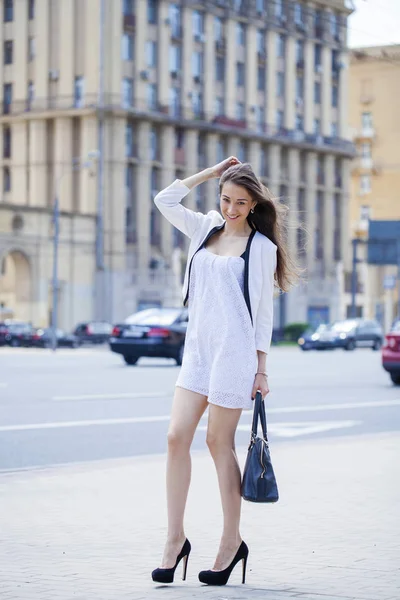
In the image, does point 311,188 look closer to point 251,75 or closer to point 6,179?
point 251,75

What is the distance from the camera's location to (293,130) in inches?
3457

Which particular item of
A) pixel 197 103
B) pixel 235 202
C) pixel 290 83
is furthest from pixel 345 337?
pixel 235 202

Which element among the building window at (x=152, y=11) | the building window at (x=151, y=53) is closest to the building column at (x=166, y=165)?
the building window at (x=151, y=53)

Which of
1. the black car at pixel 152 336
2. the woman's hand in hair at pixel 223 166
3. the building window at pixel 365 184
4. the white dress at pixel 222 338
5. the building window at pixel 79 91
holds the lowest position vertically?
the black car at pixel 152 336

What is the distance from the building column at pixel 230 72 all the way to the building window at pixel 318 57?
31.7 feet

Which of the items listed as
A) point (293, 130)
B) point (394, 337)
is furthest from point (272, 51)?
point (394, 337)

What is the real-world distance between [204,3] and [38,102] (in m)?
12.6

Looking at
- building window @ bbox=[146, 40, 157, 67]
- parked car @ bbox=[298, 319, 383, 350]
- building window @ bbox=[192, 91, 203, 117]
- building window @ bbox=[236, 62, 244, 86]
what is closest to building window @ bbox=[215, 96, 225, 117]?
building window @ bbox=[192, 91, 203, 117]

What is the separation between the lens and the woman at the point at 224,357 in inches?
239

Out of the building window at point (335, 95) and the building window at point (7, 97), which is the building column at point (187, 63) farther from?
the building window at point (335, 95)

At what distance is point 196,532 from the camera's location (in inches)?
298

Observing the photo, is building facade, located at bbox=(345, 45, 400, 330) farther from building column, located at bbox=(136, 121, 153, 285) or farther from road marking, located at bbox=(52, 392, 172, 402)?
road marking, located at bbox=(52, 392, 172, 402)

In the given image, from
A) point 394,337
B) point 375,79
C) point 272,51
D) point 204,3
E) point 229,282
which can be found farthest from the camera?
point 375,79

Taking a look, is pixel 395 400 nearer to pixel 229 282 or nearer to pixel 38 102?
pixel 229 282
